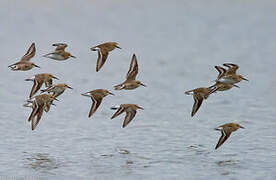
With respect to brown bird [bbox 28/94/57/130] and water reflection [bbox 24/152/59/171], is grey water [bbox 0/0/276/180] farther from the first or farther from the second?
brown bird [bbox 28/94/57/130]

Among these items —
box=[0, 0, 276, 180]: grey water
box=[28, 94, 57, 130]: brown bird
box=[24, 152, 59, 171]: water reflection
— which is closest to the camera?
box=[28, 94, 57, 130]: brown bird

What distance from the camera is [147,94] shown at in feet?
49.0

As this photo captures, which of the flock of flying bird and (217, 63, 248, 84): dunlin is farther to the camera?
(217, 63, 248, 84): dunlin

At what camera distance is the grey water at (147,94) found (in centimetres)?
1048

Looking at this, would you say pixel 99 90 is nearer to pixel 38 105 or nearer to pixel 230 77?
pixel 38 105

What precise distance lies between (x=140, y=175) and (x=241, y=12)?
16.5 m

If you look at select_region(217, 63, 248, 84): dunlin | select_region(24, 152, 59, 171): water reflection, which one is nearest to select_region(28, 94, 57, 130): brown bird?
select_region(24, 152, 59, 171): water reflection

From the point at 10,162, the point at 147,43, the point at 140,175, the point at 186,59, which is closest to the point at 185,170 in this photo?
the point at 140,175

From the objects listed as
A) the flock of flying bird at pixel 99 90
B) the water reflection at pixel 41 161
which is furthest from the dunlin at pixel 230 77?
the water reflection at pixel 41 161

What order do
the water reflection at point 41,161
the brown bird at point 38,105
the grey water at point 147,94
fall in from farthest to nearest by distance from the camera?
the grey water at point 147,94, the water reflection at point 41,161, the brown bird at point 38,105

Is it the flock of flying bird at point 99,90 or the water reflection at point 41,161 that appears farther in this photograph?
the water reflection at point 41,161

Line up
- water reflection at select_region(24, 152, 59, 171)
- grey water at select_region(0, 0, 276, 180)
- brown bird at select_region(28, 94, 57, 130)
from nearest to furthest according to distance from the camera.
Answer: brown bird at select_region(28, 94, 57, 130), water reflection at select_region(24, 152, 59, 171), grey water at select_region(0, 0, 276, 180)

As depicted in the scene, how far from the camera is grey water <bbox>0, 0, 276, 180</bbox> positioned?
10484 millimetres

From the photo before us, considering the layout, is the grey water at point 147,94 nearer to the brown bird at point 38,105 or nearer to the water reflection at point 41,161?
the water reflection at point 41,161
